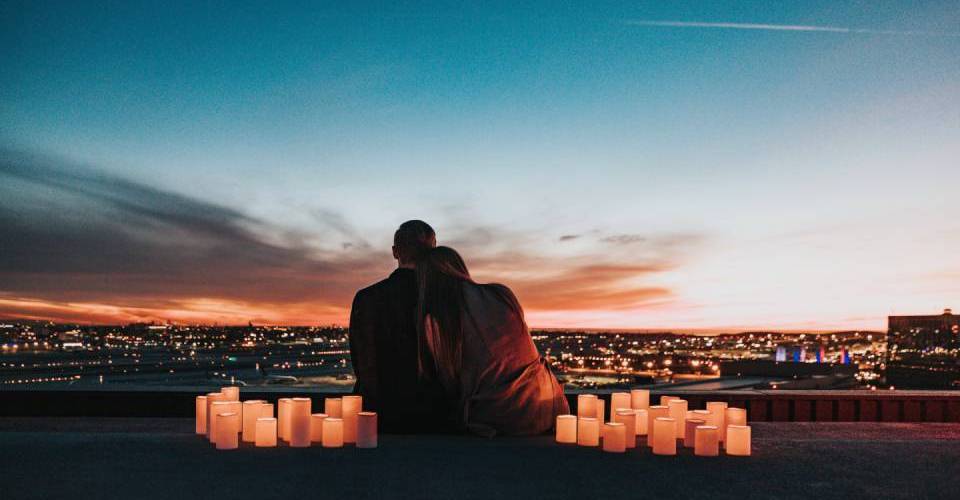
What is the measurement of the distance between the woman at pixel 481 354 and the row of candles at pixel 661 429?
1.23 feet

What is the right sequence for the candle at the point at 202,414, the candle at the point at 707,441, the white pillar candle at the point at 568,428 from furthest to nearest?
the candle at the point at 202,414, the white pillar candle at the point at 568,428, the candle at the point at 707,441

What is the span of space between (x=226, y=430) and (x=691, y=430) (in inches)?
115

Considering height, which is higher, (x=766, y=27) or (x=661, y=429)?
(x=766, y=27)

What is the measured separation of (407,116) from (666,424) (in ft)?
37.5

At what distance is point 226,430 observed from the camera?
4707 millimetres

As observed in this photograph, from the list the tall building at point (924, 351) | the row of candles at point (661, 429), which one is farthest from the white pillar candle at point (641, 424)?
the tall building at point (924, 351)

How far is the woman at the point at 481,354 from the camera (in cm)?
534

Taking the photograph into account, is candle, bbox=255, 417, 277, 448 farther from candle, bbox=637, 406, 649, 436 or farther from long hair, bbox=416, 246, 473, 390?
candle, bbox=637, 406, 649, 436

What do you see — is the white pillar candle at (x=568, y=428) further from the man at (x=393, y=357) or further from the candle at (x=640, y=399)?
the candle at (x=640, y=399)

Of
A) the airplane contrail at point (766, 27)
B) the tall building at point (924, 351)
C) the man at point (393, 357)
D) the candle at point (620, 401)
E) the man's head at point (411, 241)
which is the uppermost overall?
the airplane contrail at point (766, 27)

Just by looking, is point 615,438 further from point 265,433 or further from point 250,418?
point 250,418

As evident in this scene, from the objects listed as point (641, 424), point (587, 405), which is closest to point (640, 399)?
point (641, 424)

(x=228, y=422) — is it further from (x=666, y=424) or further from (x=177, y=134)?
(x=177, y=134)

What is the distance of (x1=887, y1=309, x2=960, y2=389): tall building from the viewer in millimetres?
79000
